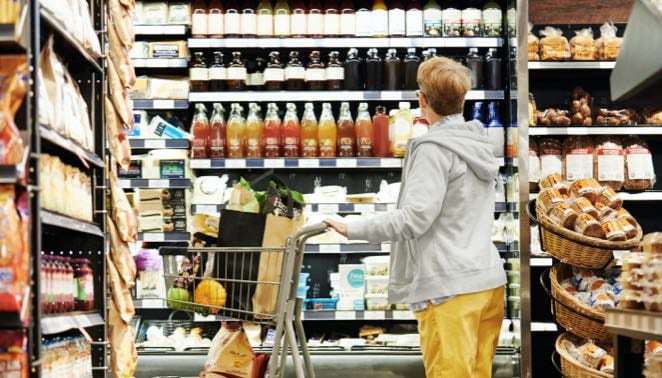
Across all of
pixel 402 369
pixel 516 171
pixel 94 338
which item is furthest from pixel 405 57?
pixel 94 338

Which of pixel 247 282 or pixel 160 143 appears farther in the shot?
pixel 160 143

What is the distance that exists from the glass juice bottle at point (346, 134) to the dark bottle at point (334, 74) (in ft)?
0.37

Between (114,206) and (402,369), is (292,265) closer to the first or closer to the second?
(114,206)

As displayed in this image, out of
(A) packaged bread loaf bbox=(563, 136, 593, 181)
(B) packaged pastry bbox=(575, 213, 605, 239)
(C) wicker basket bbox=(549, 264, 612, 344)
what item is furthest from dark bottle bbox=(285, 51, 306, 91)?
(B) packaged pastry bbox=(575, 213, 605, 239)

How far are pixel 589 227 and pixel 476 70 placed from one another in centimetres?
198

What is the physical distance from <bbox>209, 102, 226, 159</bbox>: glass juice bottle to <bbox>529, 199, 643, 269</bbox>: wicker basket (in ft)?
7.03

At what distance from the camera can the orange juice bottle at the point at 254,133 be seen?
221 inches

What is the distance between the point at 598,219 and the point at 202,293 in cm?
156

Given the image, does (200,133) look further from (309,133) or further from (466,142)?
(466,142)

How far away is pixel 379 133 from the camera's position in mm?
5656

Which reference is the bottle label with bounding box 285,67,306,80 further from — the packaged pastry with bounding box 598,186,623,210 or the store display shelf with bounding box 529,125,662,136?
the packaged pastry with bounding box 598,186,623,210

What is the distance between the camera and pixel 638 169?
525 cm

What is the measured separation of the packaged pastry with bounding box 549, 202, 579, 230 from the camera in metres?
3.98

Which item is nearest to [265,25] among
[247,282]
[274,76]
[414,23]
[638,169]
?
[274,76]
